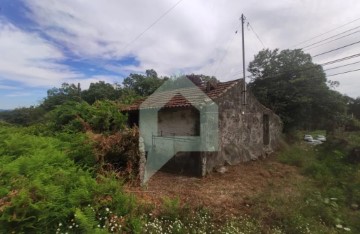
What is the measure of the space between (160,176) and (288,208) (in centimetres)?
477

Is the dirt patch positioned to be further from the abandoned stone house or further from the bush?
the bush

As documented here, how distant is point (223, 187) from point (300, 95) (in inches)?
616

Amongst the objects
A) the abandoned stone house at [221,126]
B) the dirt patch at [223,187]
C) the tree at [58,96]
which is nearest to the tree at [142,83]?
the tree at [58,96]

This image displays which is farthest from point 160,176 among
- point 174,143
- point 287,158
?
point 287,158

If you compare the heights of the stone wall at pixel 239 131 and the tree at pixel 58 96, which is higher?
the tree at pixel 58 96

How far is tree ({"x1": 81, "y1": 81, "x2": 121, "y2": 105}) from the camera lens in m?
27.9

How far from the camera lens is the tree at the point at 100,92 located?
27891 millimetres

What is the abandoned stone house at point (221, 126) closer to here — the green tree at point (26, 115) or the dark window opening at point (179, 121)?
the dark window opening at point (179, 121)

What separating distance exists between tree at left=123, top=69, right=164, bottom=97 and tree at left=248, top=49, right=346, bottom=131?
1149 cm

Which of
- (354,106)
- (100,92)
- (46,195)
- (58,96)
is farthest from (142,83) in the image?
(354,106)

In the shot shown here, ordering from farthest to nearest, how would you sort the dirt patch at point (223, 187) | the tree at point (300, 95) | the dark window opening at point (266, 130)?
the tree at point (300, 95) < the dark window opening at point (266, 130) < the dirt patch at point (223, 187)

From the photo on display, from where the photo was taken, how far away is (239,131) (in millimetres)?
11562

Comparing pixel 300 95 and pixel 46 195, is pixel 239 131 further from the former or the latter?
pixel 300 95

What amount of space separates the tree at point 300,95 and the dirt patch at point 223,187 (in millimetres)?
10944
